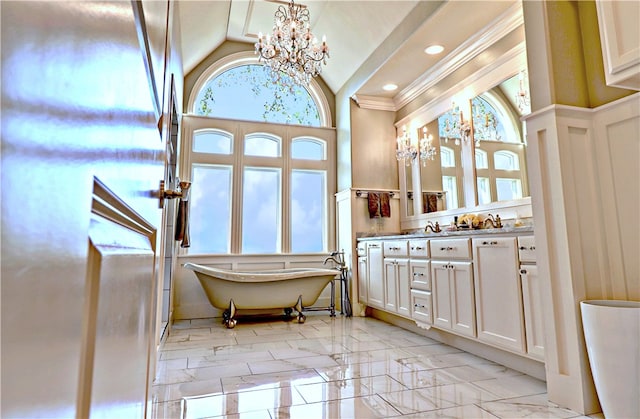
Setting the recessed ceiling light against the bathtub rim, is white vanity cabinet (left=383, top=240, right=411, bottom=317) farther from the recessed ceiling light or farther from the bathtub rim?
the recessed ceiling light

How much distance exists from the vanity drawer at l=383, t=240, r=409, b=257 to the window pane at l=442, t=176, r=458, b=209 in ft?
2.63

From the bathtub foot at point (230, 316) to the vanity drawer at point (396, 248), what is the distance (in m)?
1.86

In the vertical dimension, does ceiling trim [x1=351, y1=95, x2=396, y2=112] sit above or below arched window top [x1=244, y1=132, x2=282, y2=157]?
above

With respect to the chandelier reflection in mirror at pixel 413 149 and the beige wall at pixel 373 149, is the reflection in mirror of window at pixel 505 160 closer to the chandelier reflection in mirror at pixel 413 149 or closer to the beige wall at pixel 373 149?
the chandelier reflection in mirror at pixel 413 149

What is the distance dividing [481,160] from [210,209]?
3.42m

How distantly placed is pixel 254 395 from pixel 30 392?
2198 millimetres

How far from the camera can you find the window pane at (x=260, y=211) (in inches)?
198

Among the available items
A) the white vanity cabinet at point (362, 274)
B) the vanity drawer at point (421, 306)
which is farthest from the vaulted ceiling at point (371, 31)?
the vanity drawer at point (421, 306)

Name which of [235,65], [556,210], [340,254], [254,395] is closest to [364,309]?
[340,254]

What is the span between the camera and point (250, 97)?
5.34m

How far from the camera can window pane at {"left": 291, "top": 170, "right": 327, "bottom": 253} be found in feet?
17.2

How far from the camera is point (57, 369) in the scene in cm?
28

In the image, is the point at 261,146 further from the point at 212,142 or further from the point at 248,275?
the point at 248,275

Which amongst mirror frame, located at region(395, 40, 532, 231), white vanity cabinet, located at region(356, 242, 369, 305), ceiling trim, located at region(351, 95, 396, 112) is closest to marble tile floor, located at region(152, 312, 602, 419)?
white vanity cabinet, located at region(356, 242, 369, 305)
